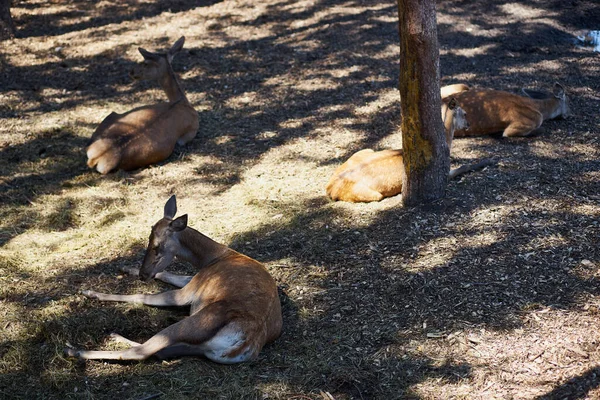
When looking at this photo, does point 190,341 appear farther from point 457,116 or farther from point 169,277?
point 457,116

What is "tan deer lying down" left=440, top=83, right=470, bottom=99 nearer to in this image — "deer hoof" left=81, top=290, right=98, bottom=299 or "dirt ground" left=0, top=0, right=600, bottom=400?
"dirt ground" left=0, top=0, right=600, bottom=400

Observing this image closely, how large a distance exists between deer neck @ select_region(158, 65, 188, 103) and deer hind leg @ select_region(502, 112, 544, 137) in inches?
167

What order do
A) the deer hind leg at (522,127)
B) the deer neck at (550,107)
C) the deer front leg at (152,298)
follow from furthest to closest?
the deer neck at (550,107) → the deer hind leg at (522,127) → the deer front leg at (152,298)

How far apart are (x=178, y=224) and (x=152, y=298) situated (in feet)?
2.03

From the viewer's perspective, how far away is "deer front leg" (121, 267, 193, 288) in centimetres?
564

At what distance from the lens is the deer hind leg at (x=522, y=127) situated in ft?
26.7

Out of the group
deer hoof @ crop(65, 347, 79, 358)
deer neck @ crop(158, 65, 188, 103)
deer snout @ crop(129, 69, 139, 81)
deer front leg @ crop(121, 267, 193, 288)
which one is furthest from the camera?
deer snout @ crop(129, 69, 139, 81)

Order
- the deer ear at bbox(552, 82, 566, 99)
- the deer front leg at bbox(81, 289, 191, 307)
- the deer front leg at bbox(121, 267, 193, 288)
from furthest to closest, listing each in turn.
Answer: the deer ear at bbox(552, 82, 566, 99), the deer front leg at bbox(121, 267, 193, 288), the deer front leg at bbox(81, 289, 191, 307)

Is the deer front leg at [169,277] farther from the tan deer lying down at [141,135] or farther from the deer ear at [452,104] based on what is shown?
the deer ear at [452,104]

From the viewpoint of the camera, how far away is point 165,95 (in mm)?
10062

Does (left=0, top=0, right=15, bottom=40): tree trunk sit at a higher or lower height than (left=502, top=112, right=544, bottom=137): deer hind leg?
higher

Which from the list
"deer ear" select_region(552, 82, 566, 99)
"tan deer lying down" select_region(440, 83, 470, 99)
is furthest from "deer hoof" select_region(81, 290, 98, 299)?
"deer ear" select_region(552, 82, 566, 99)

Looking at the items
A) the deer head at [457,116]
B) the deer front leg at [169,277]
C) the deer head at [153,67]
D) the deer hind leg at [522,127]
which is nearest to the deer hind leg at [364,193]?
the deer head at [457,116]

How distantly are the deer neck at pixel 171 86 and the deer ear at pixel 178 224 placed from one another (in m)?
4.11
